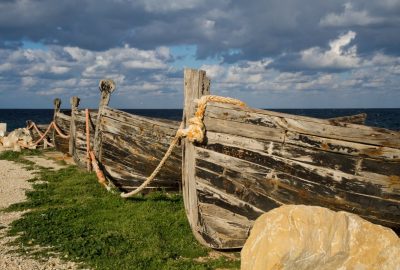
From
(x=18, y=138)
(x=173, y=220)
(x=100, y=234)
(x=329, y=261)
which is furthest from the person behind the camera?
(x=18, y=138)

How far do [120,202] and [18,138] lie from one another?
14.0 meters

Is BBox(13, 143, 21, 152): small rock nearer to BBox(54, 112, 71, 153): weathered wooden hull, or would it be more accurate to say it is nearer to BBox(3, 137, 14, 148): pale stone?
BBox(3, 137, 14, 148): pale stone

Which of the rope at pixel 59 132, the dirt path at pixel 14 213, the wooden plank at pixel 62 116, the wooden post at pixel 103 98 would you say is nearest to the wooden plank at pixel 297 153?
the dirt path at pixel 14 213

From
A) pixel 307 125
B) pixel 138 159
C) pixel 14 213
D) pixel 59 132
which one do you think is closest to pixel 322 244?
pixel 307 125

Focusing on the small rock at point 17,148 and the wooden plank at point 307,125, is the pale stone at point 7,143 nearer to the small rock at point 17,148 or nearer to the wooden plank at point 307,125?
the small rock at point 17,148

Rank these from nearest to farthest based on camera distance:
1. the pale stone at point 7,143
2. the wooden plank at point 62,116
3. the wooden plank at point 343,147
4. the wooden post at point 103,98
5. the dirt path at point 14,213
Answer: the wooden plank at point 343,147 < the dirt path at point 14,213 < the wooden post at point 103,98 < the wooden plank at point 62,116 < the pale stone at point 7,143

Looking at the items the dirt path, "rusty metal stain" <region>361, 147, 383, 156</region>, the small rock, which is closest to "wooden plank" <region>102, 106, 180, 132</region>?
the dirt path

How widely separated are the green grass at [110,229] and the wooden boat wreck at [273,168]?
2.08ft

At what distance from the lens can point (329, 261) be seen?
5215mm

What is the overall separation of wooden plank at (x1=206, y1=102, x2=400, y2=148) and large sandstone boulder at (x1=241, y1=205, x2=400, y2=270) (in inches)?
41.0

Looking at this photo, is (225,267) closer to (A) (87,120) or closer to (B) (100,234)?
(B) (100,234)

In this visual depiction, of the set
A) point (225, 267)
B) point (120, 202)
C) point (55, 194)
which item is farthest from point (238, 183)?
point (55, 194)

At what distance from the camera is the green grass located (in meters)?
6.92

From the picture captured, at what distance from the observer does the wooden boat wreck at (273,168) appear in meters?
5.77
